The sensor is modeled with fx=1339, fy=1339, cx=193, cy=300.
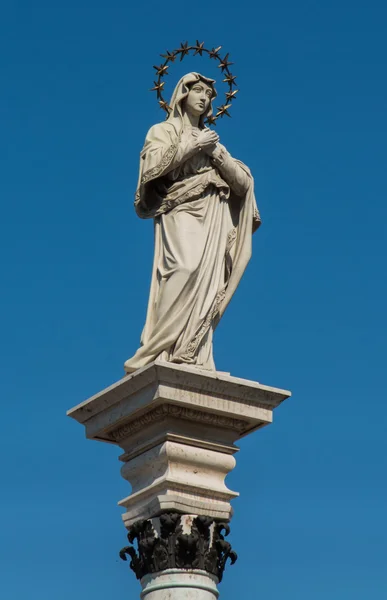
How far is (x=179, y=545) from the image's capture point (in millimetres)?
13898

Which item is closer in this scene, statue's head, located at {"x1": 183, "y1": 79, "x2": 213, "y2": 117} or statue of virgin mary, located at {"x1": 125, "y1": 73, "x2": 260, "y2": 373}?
statue of virgin mary, located at {"x1": 125, "y1": 73, "x2": 260, "y2": 373}

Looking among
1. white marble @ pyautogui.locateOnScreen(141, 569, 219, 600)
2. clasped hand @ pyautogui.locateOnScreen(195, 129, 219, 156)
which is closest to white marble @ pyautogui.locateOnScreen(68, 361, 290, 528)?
white marble @ pyautogui.locateOnScreen(141, 569, 219, 600)

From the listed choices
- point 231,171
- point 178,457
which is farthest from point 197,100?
point 178,457

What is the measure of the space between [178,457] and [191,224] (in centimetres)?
282

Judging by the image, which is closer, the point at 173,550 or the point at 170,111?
the point at 173,550

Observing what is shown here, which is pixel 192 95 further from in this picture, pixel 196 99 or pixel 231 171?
pixel 231 171

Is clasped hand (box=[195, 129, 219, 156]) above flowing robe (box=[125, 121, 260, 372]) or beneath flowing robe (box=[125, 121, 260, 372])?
above

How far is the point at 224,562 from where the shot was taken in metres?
14.3

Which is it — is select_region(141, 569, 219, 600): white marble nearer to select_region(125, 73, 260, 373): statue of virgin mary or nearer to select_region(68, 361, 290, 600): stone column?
select_region(68, 361, 290, 600): stone column

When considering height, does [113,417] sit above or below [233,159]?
below

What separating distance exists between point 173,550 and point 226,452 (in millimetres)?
1378

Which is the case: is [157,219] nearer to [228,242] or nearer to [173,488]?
[228,242]

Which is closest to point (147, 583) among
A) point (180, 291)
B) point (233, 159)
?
point (180, 291)

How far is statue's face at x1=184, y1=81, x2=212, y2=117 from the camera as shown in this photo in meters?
16.1
